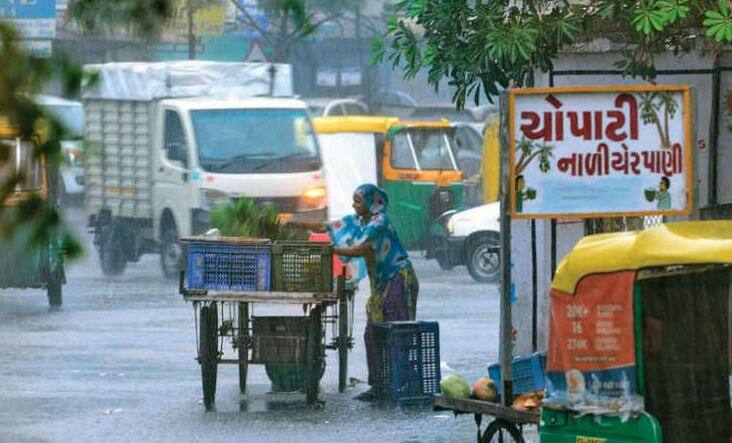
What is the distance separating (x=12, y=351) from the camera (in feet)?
50.5

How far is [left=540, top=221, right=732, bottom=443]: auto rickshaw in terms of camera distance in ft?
23.4

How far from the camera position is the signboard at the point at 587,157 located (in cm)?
832

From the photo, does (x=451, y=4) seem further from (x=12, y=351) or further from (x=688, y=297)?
(x=12, y=351)

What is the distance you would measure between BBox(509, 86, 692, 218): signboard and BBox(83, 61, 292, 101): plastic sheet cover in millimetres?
15187

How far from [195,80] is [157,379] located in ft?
33.9

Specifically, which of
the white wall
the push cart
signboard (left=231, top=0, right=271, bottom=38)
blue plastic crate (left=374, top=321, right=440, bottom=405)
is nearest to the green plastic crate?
the push cart

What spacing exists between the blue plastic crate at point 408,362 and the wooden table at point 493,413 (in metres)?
3.17

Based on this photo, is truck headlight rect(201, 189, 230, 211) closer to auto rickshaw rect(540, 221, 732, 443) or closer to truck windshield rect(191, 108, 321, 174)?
truck windshield rect(191, 108, 321, 174)

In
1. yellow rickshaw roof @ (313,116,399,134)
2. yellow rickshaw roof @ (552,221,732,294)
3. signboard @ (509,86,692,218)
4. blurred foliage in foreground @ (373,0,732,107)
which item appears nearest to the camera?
yellow rickshaw roof @ (552,221,732,294)

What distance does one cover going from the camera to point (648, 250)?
7012mm

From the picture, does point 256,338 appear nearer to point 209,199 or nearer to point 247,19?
point 209,199

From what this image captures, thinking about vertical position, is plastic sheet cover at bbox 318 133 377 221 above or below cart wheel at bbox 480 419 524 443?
above

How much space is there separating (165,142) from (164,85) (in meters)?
0.81

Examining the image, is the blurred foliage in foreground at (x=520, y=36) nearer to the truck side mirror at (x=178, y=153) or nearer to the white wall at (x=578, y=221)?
the white wall at (x=578, y=221)
